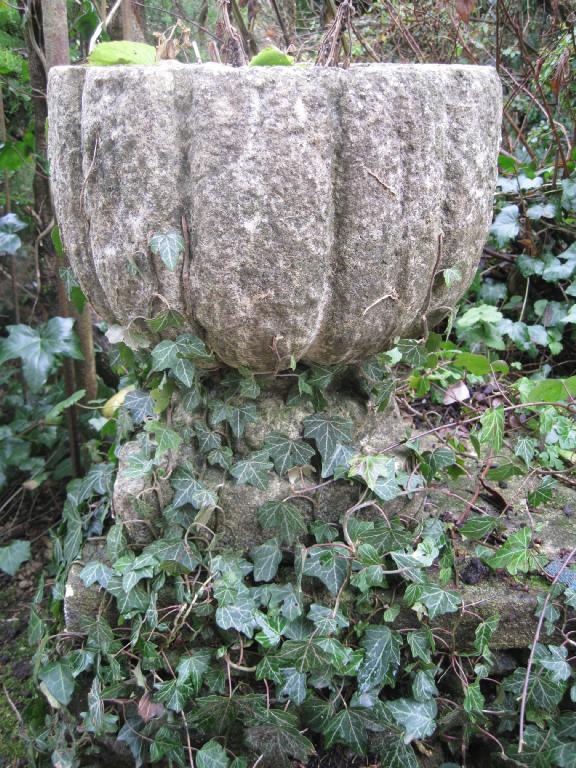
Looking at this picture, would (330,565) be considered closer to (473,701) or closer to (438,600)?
(438,600)

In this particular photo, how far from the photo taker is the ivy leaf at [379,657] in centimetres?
119

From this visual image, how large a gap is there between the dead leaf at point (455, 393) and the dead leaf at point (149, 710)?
48.3 inches

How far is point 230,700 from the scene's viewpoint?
3.80 feet

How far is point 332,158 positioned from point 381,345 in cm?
41

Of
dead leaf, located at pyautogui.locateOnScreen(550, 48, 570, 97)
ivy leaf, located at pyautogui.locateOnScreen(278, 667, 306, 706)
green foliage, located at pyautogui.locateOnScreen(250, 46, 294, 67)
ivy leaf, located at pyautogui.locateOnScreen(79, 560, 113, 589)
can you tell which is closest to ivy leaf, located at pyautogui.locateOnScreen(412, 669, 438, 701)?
ivy leaf, located at pyautogui.locateOnScreen(278, 667, 306, 706)

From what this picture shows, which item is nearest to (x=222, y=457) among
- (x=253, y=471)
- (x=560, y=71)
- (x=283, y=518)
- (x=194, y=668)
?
(x=253, y=471)

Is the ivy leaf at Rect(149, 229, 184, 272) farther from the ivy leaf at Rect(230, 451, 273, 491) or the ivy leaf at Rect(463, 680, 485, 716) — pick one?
the ivy leaf at Rect(463, 680, 485, 716)

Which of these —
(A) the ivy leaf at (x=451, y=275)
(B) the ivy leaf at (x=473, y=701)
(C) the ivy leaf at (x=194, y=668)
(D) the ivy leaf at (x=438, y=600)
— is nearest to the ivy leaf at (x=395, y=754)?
(B) the ivy leaf at (x=473, y=701)

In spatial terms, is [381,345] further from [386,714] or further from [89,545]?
[89,545]

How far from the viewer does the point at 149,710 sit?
3.93 feet

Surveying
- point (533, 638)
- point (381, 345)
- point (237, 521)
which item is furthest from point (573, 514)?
point (237, 521)

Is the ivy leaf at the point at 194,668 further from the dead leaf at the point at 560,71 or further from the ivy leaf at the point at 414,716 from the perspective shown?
the dead leaf at the point at 560,71

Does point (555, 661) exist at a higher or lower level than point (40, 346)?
lower

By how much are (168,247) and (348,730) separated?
950 mm
